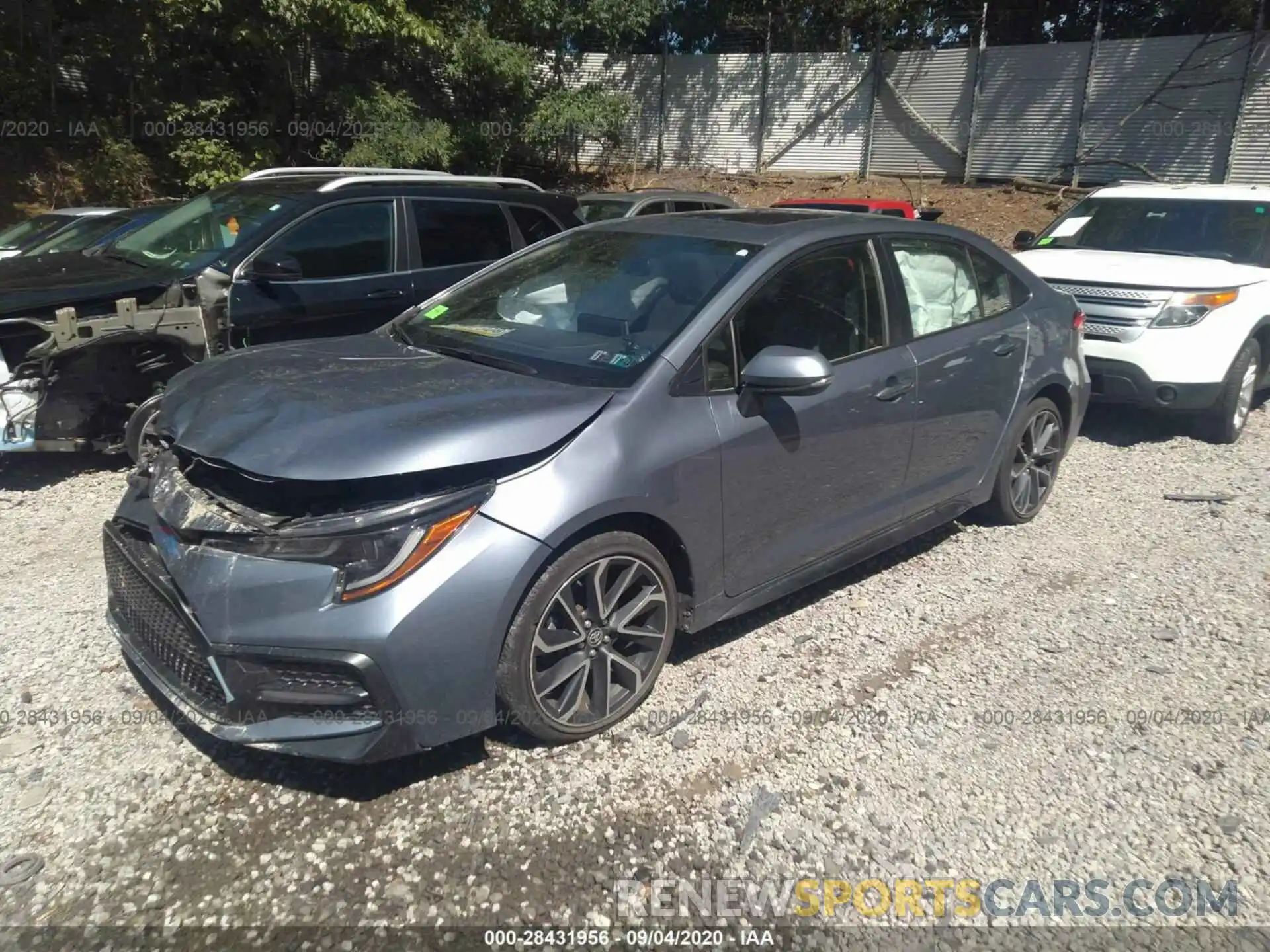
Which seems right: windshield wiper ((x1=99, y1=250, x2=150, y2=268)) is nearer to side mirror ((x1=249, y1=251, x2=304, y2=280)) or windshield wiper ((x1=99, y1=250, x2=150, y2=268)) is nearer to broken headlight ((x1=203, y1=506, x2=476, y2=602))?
side mirror ((x1=249, y1=251, x2=304, y2=280))

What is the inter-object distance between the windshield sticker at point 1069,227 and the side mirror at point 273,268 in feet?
20.6

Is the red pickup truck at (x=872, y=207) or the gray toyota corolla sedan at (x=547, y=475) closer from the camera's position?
the gray toyota corolla sedan at (x=547, y=475)

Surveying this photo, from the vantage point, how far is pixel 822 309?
12.9 ft

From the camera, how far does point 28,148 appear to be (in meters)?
16.7

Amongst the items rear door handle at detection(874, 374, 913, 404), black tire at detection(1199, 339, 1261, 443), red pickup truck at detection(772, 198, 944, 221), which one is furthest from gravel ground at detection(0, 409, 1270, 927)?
red pickup truck at detection(772, 198, 944, 221)

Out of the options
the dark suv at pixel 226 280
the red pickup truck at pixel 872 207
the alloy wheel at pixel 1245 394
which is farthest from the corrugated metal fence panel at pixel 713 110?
the alloy wheel at pixel 1245 394

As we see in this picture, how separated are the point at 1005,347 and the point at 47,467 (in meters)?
5.74

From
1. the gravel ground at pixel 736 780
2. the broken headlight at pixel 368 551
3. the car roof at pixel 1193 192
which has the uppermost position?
the car roof at pixel 1193 192

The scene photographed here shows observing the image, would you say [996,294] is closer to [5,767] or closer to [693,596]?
[693,596]

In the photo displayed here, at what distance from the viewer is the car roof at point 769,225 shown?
13.0 feet

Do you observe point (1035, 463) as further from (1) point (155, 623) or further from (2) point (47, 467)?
(2) point (47, 467)

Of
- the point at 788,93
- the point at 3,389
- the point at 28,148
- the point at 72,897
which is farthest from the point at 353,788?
the point at 788,93

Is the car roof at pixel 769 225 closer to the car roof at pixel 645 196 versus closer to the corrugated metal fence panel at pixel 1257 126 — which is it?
the car roof at pixel 645 196

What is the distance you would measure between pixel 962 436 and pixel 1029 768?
181 centimetres
